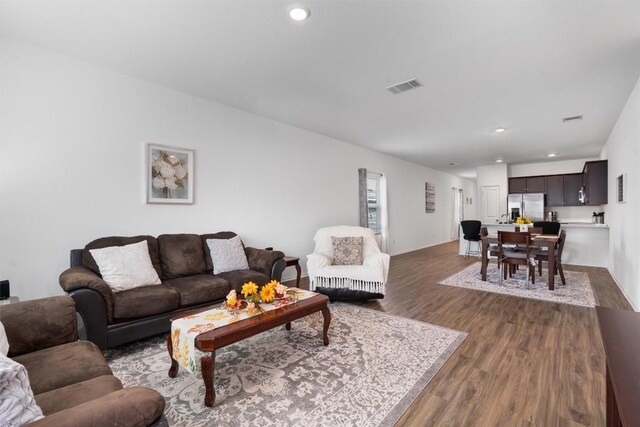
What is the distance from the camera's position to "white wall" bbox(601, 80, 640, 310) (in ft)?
10.8

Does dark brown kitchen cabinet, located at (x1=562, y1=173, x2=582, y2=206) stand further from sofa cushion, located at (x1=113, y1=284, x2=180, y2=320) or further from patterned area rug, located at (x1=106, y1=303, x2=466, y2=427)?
sofa cushion, located at (x1=113, y1=284, x2=180, y2=320)

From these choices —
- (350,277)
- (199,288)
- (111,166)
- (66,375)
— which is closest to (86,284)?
(199,288)

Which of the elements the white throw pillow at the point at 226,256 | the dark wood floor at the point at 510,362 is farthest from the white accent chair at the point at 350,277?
the white throw pillow at the point at 226,256

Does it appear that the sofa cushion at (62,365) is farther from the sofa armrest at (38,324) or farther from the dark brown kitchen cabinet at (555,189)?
the dark brown kitchen cabinet at (555,189)

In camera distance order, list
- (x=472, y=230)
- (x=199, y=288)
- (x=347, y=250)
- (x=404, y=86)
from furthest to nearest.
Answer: (x=472, y=230)
(x=347, y=250)
(x=404, y=86)
(x=199, y=288)

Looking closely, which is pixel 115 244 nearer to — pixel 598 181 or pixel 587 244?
pixel 598 181

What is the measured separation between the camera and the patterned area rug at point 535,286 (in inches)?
159

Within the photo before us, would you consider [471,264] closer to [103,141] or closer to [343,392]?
[343,392]

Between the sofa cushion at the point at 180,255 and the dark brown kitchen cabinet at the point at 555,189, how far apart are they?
8.28 m

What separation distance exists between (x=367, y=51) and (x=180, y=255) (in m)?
2.88

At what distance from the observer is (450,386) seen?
6.75 ft

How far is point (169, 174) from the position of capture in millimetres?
3617

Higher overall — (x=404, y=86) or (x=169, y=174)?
(x=404, y=86)

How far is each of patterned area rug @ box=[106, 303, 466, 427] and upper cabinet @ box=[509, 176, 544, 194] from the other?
264 inches
